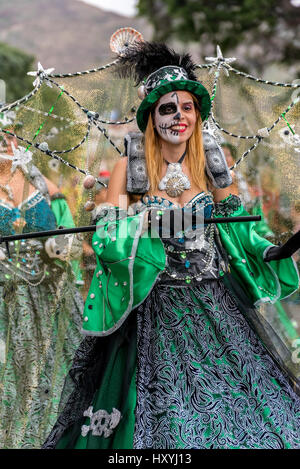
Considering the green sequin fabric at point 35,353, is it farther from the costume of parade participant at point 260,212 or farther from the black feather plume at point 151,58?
the black feather plume at point 151,58

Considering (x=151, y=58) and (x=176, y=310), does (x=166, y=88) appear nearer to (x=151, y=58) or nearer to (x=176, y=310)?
(x=151, y=58)

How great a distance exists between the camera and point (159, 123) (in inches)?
126

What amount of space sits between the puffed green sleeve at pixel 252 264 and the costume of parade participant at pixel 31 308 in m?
0.98

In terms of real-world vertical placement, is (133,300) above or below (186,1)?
below

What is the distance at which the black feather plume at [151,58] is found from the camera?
334cm

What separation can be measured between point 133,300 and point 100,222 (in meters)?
0.41

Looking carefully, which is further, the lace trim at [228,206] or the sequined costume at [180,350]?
the lace trim at [228,206]

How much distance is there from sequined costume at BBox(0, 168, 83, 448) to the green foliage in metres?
14.4

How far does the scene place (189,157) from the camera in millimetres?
3299

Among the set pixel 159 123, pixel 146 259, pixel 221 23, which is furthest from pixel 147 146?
pixel 221 23

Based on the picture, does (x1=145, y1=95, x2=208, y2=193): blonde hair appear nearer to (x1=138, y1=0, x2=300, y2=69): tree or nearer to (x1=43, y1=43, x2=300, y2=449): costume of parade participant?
(x1=43, y1=43, x2=300, y2=449): costume of parade participant

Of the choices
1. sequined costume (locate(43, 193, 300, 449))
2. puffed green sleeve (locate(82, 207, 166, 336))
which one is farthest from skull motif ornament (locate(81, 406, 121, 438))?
puffed green sleeve (locate(82, 207, 166, 336))

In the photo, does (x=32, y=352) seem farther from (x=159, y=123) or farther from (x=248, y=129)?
(x=248, y=129)

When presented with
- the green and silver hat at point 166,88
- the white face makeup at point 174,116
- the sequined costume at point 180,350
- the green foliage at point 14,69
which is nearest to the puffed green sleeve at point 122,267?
the sequined costume at point 180,350
